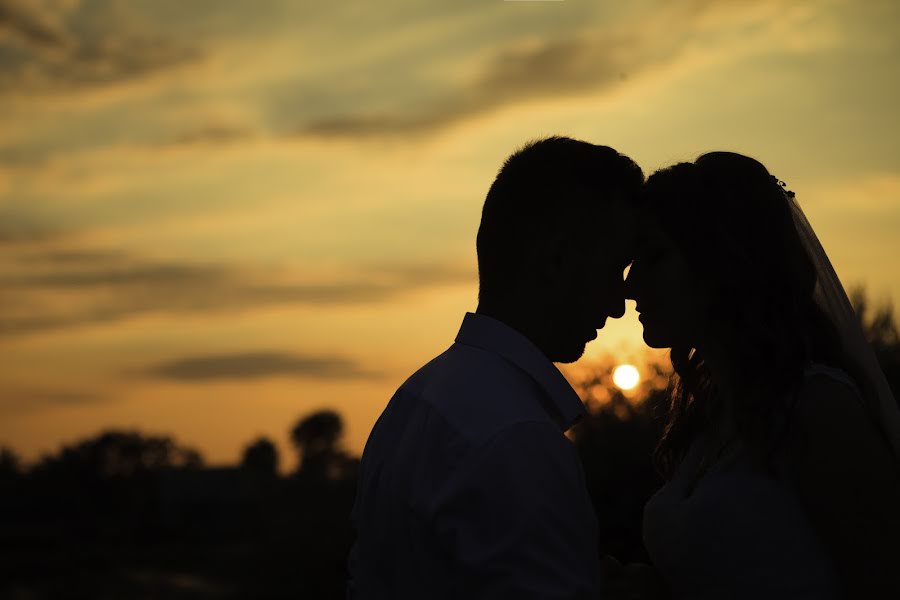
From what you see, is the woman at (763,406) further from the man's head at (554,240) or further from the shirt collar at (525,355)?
the shirt collar at (525,355)

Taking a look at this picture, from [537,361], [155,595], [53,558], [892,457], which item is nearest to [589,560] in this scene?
[537,361]

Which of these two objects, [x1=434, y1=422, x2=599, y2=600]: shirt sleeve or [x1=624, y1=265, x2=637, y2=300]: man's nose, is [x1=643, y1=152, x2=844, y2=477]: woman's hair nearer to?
[x1=624, y1=265, x2=637, y2=300]: man's nose

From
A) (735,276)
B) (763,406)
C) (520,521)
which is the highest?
(735,276)

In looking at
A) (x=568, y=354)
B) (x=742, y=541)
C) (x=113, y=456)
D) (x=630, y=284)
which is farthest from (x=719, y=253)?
(x=113, y=456)

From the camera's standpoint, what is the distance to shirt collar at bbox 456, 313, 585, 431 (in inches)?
122

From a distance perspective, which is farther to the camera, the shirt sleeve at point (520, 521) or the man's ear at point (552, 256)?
the man's ear at point (552, 256)

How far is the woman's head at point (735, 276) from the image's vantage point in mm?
4109

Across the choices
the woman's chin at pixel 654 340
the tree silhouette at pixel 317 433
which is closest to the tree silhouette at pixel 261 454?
the tree silhouette at pixel 317 433

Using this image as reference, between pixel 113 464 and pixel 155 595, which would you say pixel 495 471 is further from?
pixel 113 464

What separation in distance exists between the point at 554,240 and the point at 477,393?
766 millimetres

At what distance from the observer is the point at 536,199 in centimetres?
351

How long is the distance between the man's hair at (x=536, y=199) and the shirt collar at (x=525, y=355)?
0.20 metres

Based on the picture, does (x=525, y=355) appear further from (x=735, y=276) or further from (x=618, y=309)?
(x=735, y=276)

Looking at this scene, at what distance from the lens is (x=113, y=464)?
65.3 metres
